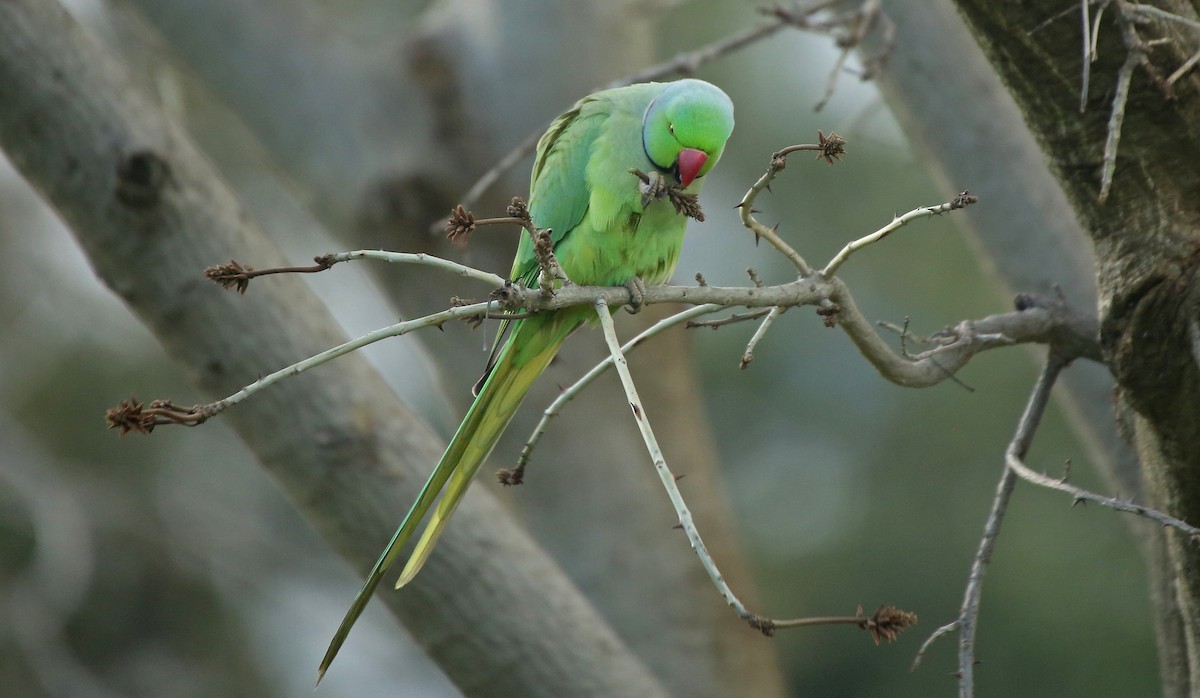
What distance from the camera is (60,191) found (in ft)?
8.49

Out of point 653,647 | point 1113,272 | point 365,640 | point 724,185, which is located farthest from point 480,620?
point 724,185

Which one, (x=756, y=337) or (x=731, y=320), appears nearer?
(x=756, y=337)

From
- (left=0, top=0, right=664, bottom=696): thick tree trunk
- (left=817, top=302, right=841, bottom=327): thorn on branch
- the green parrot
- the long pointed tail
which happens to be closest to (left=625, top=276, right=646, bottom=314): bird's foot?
the green parrot

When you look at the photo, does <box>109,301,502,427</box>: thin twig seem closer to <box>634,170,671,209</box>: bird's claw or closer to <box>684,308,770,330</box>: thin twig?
<box>684,308,770,330</box>: thin twig

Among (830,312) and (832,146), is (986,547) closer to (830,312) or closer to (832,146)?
(830,312)

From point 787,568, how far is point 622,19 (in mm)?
3977

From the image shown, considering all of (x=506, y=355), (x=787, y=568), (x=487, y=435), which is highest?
(x=506, y=355)

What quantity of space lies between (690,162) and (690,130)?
8 centimetres

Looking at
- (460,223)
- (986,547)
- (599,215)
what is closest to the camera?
(460,223)

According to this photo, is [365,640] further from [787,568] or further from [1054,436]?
[1054,436]

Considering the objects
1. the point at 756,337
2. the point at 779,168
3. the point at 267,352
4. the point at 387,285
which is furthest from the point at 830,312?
the point at 387,285

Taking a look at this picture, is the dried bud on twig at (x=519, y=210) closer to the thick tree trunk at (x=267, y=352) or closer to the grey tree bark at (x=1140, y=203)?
the grey tree bark at (x=1140, y=203)

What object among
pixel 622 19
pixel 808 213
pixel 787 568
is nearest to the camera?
pixel 622 19

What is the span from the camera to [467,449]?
7.94 ft
